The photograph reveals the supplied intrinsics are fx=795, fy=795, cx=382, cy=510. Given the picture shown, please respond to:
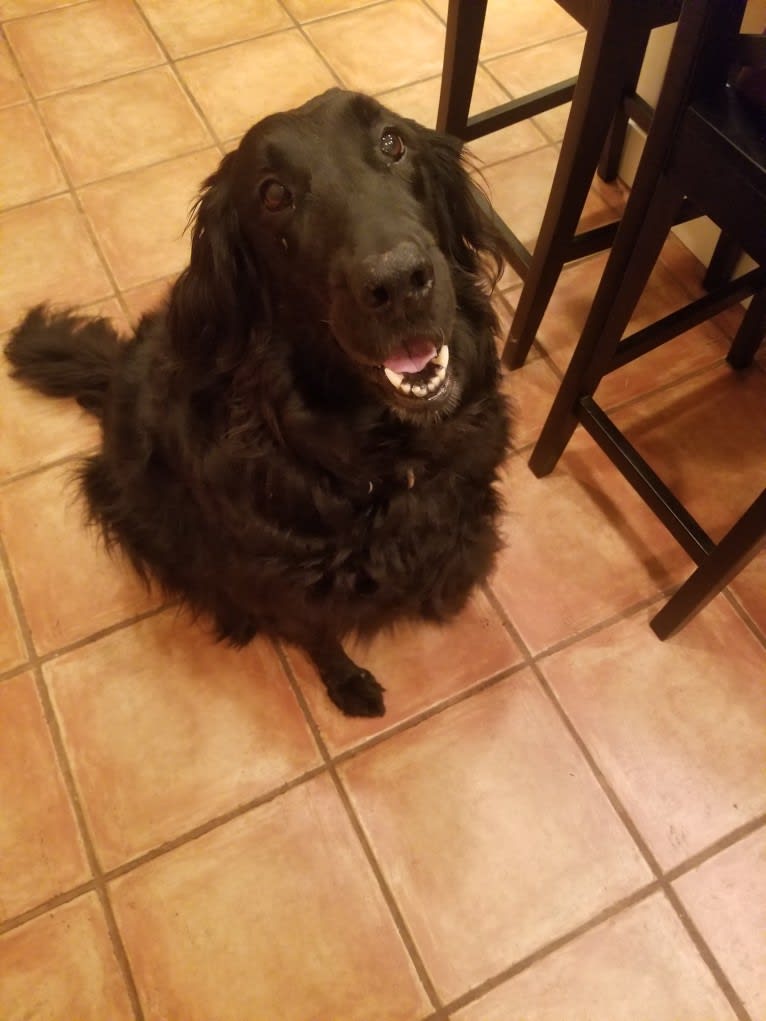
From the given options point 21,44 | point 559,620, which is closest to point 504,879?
point 559,620

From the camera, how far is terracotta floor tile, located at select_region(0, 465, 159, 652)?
1481 mm

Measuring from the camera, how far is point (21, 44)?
90.3 inches

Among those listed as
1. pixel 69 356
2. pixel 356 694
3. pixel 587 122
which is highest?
pixel 587 122

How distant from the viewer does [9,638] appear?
1.46 meters

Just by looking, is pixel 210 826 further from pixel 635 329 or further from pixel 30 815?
pixel 635 329

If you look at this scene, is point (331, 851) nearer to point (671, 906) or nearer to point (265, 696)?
point (265, 696)

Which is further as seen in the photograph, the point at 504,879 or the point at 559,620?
the point at 559,620

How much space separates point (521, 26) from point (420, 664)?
188 centimetres

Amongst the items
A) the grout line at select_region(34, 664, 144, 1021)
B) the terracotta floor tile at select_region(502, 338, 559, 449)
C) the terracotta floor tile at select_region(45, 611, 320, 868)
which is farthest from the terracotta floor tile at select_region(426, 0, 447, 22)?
the grout line at select_region(34, 664, 144, 1021)

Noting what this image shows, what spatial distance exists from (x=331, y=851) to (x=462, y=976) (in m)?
0.26

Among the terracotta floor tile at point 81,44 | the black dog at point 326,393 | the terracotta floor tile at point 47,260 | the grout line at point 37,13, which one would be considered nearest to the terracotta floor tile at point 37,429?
the terracotta floor tile at point 47,260

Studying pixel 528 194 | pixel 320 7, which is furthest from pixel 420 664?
pixel 320 7

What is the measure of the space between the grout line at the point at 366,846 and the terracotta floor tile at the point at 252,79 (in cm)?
148

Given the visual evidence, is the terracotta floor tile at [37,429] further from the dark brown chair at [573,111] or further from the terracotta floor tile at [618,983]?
the terracotta floor tile at [618,983]
